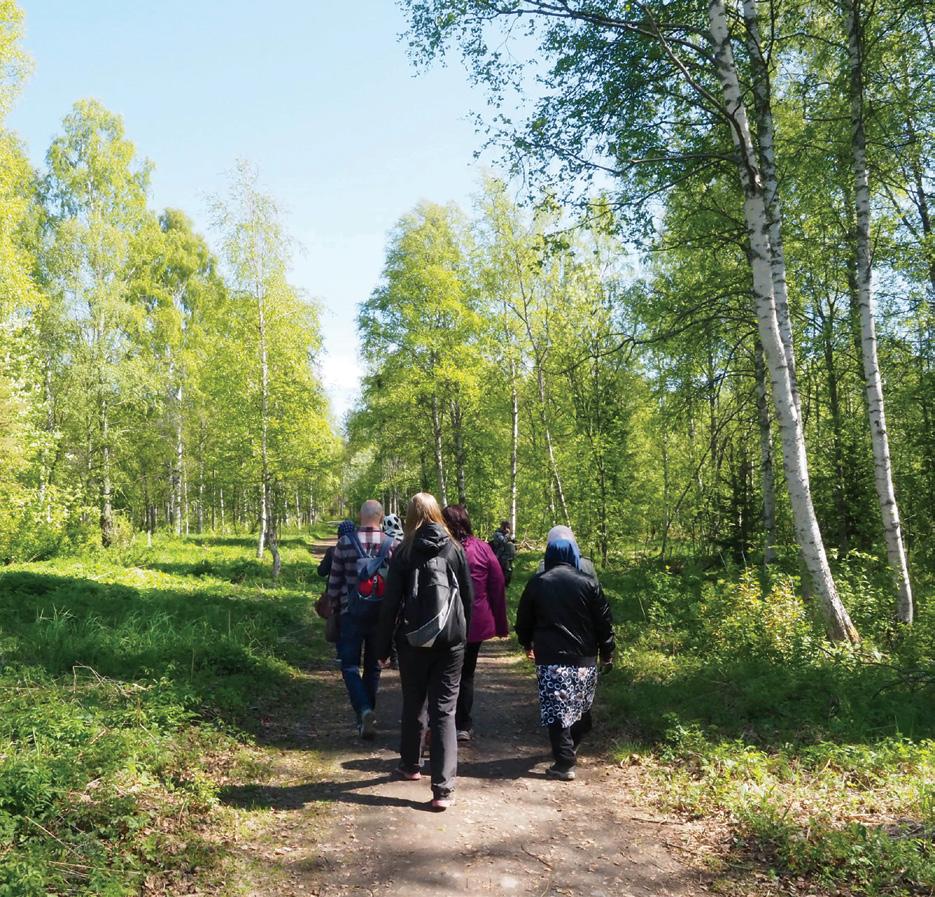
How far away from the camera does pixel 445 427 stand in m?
27.5

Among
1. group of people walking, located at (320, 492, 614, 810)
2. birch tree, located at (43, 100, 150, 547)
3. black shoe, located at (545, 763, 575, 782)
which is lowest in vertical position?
black shoe, located at (545, 763, 575, 782)

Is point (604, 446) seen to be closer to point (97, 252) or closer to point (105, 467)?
point (105, 467)

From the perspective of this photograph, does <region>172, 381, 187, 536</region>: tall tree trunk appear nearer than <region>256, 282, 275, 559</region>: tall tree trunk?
No

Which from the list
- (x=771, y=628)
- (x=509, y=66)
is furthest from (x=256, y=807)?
(x=509, y=66)

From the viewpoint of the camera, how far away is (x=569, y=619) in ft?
17.7

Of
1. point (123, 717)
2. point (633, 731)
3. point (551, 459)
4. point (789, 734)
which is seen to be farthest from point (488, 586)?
point (551, 459)

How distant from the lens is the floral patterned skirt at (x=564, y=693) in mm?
5305

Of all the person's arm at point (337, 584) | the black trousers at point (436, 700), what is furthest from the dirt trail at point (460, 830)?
the person's arm at point (337, 584)

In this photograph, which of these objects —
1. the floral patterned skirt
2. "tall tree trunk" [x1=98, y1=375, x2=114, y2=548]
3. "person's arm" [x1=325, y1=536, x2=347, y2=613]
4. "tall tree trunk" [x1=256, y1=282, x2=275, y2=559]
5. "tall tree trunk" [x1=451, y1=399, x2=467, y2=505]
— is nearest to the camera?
the floral patterned skirt

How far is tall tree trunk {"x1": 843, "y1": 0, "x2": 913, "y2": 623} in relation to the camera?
8.80 metres

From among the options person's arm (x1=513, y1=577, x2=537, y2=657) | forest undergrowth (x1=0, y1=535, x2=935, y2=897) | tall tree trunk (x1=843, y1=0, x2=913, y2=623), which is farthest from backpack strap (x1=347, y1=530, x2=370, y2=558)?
tall tree trunk (x1=843, y1=0, x2=913, y2=623)

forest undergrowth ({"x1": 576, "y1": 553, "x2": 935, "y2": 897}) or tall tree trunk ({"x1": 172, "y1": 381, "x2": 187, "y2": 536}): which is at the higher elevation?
tall tree trunk ({"x1": 172, "y1": 381, "x2": 187, "y2": 536})

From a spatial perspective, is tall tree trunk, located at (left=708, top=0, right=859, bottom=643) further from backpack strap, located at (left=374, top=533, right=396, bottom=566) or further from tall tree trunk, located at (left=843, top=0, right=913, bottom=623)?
backpack strap, located at (left=374, top=533, right=396, bottom=566)

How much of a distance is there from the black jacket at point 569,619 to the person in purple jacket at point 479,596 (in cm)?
96
